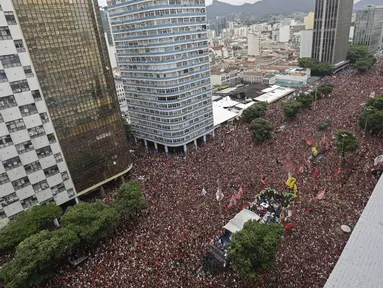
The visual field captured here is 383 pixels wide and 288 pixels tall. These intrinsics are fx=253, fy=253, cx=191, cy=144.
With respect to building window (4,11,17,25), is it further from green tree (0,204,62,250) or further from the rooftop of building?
the rooftop of building

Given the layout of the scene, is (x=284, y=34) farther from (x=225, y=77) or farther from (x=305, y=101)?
(x=305, y=101)

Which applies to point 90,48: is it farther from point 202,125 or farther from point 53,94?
point 202,125

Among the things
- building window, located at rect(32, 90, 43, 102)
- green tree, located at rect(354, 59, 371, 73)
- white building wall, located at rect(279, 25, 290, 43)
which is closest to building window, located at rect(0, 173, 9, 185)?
building window, located at rect(32, 90, 43, 102)

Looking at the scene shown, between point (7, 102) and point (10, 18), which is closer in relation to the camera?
point (10, 18)

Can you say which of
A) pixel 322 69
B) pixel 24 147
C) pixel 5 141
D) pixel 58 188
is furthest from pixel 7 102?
pixel 322 69

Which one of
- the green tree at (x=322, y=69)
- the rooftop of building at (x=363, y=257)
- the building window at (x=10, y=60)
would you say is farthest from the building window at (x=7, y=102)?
the green tree at (x=322, y=69)

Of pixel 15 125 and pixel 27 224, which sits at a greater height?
pixel 15 125
